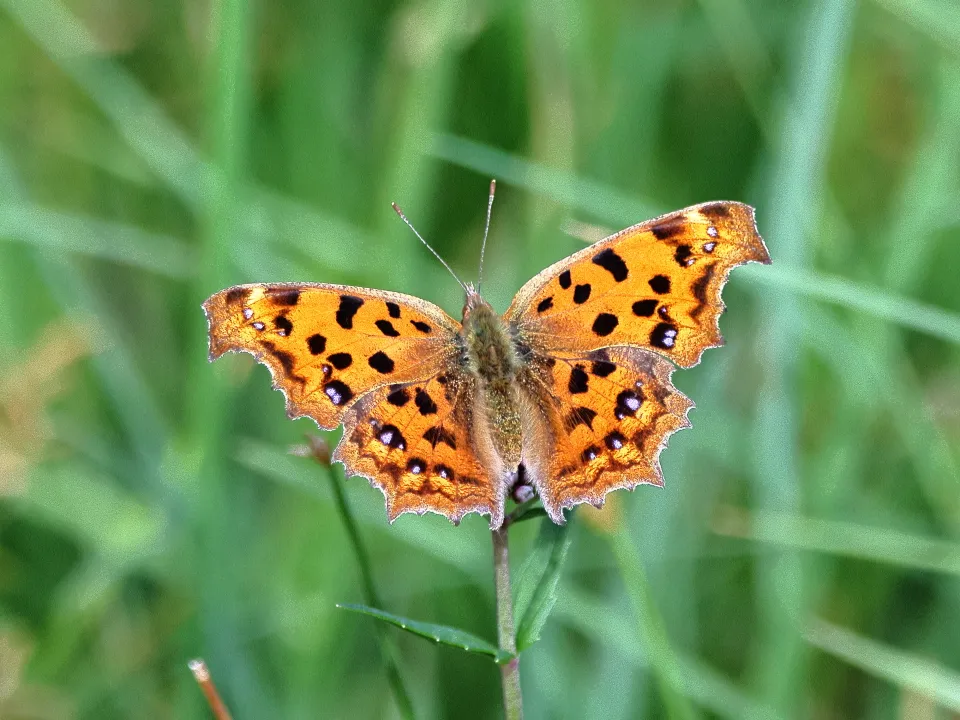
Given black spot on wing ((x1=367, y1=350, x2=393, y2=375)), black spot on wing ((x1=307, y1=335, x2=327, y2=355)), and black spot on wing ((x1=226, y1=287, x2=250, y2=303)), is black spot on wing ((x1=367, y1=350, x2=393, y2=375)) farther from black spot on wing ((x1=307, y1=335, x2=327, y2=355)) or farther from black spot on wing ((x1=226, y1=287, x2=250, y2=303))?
black spot on wing ((x1=226, y1=287, x2=250, y2=303))

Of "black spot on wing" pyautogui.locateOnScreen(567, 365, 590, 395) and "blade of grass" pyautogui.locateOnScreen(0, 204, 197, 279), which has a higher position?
"blade of grass" pyautogui.locateOnScreen(0, 204, 197, 279)

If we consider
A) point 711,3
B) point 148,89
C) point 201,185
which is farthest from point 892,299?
point 148,89

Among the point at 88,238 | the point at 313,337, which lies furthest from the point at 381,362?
the point at 88,238

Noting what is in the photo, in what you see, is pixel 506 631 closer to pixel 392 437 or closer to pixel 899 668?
pixel 392 437

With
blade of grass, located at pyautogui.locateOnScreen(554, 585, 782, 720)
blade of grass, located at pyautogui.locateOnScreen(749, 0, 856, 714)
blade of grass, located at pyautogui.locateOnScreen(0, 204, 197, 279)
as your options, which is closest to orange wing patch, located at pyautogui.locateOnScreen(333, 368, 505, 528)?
blade of grass, located at pyautogui.locateOnScreen(554, 585, 782, 720)

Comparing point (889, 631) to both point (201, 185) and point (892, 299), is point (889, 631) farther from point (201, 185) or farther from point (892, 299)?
point (201, 185)

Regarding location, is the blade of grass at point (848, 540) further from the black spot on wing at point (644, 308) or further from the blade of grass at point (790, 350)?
the black spot on wing at point (644, 308)
